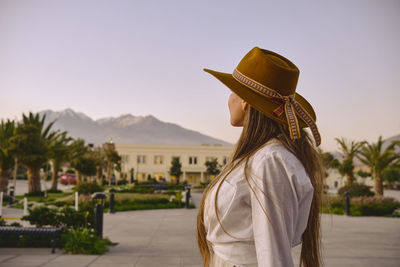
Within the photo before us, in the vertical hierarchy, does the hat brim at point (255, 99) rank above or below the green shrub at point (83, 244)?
above

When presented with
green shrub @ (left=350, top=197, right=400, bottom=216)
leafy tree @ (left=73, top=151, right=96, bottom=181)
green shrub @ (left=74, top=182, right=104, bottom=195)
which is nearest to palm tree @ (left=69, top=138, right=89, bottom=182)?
leafy tree @ (left=73, top=151, right=96, bottom=181)

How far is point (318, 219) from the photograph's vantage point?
1738 millimetres

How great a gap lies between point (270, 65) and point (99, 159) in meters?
41.1

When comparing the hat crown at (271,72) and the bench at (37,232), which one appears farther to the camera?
the bench at (37,232)

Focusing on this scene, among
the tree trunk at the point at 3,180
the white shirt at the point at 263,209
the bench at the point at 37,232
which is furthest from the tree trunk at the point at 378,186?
the tree trunk at the point at 3,180

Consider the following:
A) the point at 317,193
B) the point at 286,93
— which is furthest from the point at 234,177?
the point at 317,193

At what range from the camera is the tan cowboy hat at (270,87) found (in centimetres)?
145

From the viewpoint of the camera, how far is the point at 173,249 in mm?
8125

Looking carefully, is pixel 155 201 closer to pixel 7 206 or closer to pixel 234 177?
pixel 7 206

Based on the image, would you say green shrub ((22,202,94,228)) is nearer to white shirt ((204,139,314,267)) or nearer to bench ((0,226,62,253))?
bench ((0,226,62,253))

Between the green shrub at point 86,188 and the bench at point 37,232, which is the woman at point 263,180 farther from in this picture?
the green shrub at point 86,188

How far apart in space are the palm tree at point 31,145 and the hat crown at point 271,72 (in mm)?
23487

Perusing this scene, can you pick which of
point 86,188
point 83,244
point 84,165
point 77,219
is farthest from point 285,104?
point 84,165

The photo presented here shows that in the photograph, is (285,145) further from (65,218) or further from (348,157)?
(348,157)
